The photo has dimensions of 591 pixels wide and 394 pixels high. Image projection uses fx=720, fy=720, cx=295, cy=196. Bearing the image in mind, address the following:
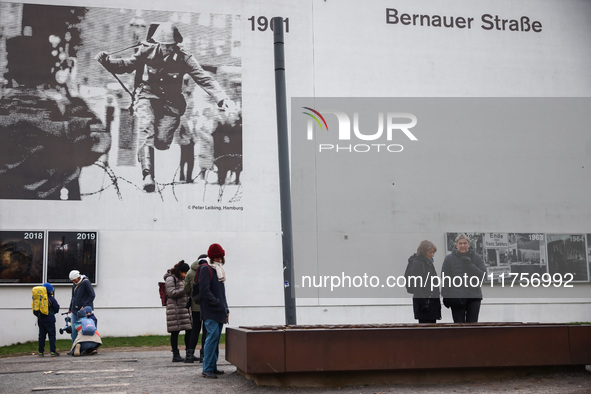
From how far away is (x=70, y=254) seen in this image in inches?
740

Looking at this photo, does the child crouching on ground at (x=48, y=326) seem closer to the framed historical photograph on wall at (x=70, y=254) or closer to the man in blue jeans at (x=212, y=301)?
the framed historical photograph on wall at (x=70, y=254)

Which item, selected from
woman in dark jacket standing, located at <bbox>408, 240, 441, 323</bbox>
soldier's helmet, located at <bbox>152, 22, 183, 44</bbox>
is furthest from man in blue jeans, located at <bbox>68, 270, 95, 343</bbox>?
soldier's helmet, located at <bbox>152, 22, 183, 44</bbox>

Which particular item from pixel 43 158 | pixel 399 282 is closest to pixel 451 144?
pixel 399 282

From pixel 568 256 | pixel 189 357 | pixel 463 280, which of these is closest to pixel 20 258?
pixel 189 357

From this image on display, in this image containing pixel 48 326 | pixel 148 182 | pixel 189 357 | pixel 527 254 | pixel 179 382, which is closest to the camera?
pixel 179 382

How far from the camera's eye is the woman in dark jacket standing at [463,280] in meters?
10.4

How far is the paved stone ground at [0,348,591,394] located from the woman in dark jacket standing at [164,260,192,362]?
1.28 ft

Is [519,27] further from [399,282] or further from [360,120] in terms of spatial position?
[399,282]

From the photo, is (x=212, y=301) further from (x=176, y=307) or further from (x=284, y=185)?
(x=176, y=307)

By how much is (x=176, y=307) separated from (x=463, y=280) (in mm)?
4573

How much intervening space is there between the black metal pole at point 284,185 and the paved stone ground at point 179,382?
1279 millimetres

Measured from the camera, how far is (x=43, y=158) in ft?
62.2

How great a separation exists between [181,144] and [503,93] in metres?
9.71

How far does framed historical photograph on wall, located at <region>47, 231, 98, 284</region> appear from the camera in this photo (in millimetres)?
18641
